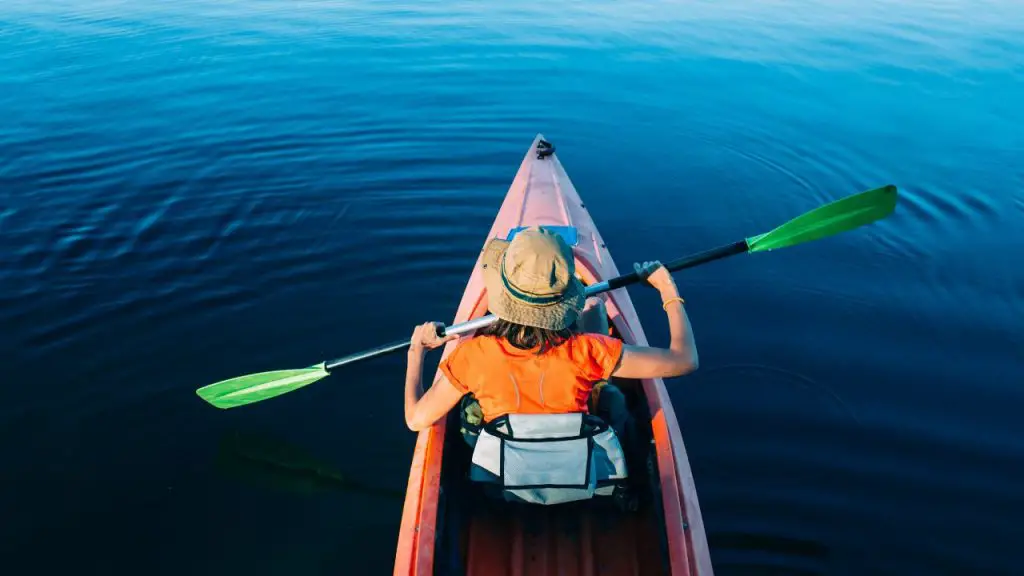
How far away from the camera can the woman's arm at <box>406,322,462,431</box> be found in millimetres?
2455

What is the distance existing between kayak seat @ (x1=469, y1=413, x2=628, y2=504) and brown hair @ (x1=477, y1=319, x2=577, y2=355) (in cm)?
31

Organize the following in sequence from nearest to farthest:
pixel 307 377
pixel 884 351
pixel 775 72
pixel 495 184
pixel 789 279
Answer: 1. pixel 307 377
2. pixel 884 351
3. pixel 789 279
4. pixel 495 184
5. pixel 775 72

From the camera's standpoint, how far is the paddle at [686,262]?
12.0 feet

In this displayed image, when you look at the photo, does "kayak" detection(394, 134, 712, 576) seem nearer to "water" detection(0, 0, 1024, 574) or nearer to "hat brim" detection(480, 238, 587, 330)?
"water" detection(0, 0, 1024, 574)

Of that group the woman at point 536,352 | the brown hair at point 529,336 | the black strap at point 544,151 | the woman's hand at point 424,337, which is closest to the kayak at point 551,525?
the woman's hand at point 424,337

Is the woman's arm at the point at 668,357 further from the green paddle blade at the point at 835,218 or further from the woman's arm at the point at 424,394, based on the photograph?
the green paddle blade at the point at 835,218

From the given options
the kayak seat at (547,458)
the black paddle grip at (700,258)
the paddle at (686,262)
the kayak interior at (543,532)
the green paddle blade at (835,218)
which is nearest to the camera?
the kayak seat at (547,458)

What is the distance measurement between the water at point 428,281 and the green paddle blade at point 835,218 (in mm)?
954

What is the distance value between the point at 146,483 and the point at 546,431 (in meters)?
2.72

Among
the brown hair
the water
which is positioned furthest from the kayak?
the brown hair

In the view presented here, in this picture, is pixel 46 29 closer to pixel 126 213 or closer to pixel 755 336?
pixel 126 213

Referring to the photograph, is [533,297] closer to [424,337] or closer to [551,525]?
[424,337]

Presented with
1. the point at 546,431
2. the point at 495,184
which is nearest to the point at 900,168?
the point at 495,184

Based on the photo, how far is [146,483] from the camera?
373cm
